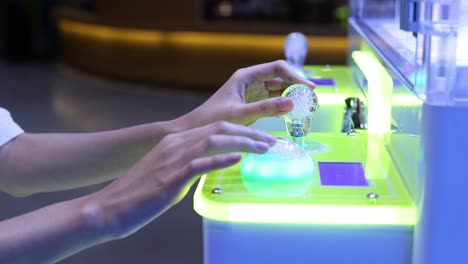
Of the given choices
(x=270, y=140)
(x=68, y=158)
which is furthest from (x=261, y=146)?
(x=68, y=158)

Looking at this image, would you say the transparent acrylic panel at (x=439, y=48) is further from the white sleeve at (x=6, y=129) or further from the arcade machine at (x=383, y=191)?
the white sleeve at (x=6, y=129)

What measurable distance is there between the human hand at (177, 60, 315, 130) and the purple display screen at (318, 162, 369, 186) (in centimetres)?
12

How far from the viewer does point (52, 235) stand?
2.68 ft

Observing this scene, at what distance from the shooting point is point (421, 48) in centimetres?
88

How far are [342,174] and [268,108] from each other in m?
0.15

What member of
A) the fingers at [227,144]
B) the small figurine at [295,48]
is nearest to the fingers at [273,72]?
the fingers at [227,144]

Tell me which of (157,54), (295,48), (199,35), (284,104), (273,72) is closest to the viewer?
(284,104)

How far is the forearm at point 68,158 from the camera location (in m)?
1.17

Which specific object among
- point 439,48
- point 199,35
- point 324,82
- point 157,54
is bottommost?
point 157,54

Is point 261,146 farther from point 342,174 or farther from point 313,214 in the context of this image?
point 342,174

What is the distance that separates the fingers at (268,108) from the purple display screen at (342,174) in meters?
0.12

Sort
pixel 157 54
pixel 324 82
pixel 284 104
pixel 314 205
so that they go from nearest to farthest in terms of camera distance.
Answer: pixel 314 205, pixel 284 104, pixel 324 82, pixel 157 54

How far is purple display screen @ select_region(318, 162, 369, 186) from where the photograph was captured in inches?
39.0

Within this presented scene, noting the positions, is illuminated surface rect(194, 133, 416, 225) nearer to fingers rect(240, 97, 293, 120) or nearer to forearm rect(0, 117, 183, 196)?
fingers rect(240, 97, 293, 120)
